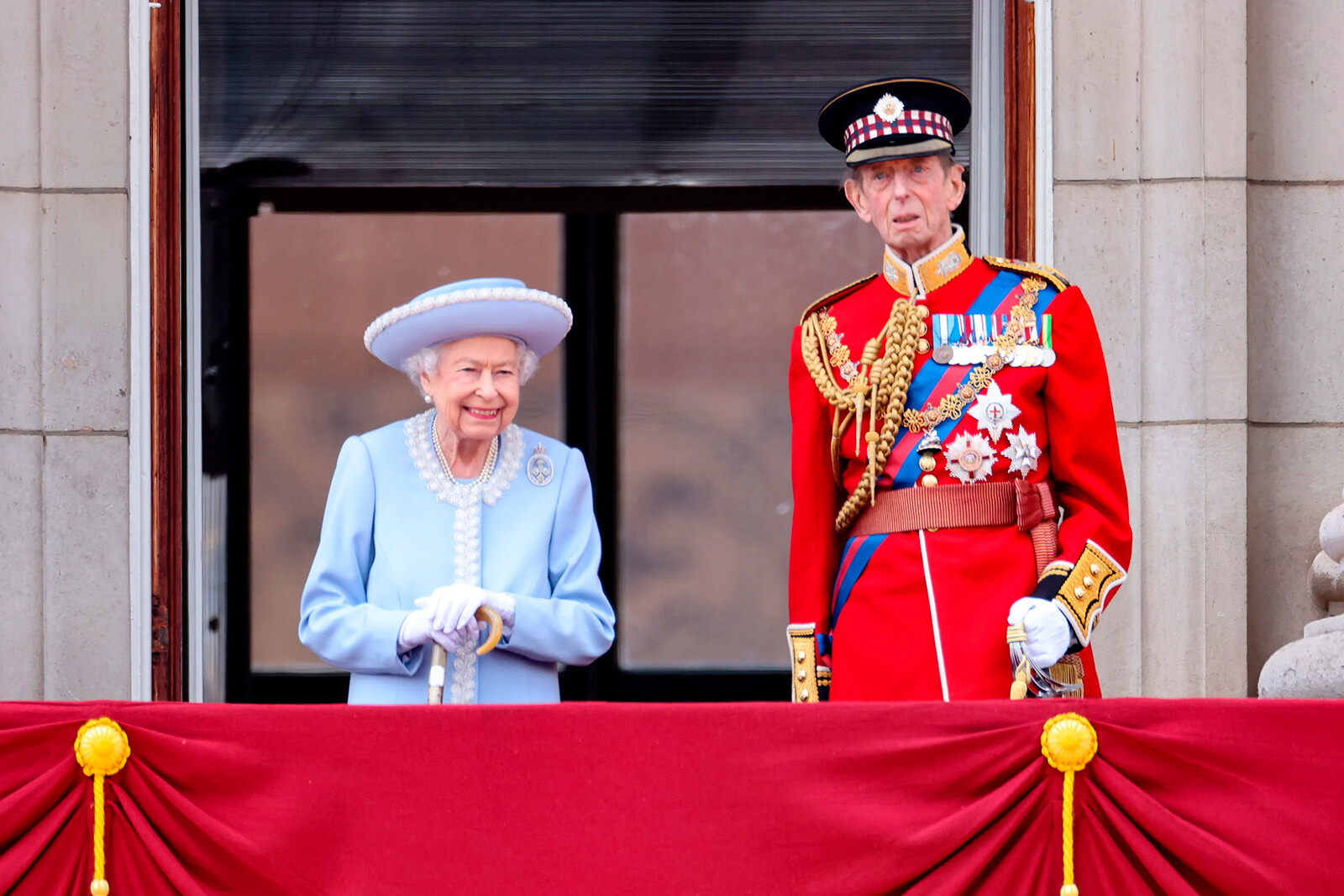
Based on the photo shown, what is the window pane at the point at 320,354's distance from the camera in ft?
21.0

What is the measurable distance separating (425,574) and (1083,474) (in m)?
1.25

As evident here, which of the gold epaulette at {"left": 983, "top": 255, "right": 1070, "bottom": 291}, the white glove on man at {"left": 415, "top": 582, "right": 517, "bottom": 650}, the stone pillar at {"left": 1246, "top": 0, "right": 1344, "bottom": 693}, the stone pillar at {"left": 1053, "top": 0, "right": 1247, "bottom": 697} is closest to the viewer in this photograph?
the white glove on man at {"left": 415, "top": 582, "right": 517, "bottom": 650}

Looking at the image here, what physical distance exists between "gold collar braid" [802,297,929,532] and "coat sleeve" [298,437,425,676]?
35.5 inches

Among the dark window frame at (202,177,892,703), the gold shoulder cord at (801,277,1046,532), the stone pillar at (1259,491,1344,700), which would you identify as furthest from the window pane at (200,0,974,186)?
the gold shoulder cord at (801,277,1046,532)

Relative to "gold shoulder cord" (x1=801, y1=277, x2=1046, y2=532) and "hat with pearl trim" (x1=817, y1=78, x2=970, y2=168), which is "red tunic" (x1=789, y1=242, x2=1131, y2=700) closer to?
"gold shoulder cord" (x1=801, y1=277, x2=1046, y2=532)

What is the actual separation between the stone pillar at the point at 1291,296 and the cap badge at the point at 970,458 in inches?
75.6

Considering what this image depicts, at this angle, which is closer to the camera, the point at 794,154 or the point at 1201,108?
the point at 1201,108

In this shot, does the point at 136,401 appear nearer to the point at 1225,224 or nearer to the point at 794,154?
the point at 794,154

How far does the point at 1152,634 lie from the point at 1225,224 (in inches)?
45.8

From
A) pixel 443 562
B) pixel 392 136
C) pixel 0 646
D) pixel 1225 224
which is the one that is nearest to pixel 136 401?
pixel 0 646

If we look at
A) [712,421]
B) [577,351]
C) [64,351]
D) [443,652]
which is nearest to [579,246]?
[577,351]

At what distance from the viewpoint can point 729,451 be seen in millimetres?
6574

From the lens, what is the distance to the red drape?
2.70 m

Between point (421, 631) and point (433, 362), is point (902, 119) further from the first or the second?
point (421, 631)
